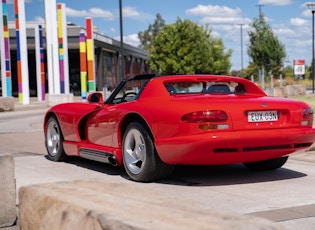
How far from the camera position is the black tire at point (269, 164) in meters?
6.70

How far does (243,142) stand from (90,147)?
2.33 meters

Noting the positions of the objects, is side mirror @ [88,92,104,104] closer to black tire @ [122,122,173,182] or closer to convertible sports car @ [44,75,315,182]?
convertible sports car @ [44,75,315,182]

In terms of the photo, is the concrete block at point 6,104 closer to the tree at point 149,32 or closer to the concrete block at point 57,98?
the concrete block at point 57,98

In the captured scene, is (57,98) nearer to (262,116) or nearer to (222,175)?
(222,175)

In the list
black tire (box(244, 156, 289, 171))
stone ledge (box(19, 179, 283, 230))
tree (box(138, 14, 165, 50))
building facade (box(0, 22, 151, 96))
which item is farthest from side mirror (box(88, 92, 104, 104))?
tree (box(138, 14, 165, 50))

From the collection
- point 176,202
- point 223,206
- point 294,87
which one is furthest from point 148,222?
point 294,87

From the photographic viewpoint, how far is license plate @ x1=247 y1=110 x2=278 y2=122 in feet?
18.5

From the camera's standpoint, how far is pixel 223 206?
189 inches

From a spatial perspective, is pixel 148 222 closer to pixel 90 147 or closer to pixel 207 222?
pixel 207 222

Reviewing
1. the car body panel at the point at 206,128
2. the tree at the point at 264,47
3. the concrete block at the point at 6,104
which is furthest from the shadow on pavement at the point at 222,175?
the tree at the point at 264,47

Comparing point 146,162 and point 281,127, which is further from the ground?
point 281,127

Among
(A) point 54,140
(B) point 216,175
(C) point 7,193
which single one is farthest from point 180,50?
(C) point 7,193

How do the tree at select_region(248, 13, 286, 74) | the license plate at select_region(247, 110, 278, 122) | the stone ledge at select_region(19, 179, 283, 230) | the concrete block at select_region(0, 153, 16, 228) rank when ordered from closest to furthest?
the stone ledge at select_region(19, 179, 283, 230) < the concrete block at select_region(0, 153, 16, 228) < the license plate at select_region(247, 110, 278, 122) < the tree at select_region(248, 13, 286, 74)

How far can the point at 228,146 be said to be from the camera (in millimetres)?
5469
